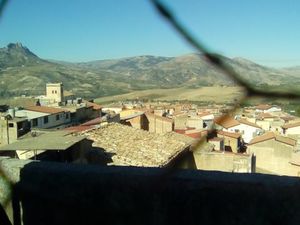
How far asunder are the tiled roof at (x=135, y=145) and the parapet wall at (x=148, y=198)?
33.0ft

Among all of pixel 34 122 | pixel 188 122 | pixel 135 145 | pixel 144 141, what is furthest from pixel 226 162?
pixel 34 122

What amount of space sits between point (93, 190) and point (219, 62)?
4.08 feet

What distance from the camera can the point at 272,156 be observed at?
22.4 meters

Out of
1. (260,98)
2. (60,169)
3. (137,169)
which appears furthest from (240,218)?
(260,98)

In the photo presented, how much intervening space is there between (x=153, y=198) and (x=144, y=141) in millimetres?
13936

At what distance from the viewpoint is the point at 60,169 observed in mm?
1754

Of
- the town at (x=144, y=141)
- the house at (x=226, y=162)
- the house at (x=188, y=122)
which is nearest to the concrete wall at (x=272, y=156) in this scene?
the town at (x=144, y=141)

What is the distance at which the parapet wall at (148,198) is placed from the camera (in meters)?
1.47

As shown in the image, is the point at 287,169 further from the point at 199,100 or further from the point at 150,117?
the point at 199,100

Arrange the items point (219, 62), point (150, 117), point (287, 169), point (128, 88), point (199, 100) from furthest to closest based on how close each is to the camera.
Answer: point (128, 88) → point (199, 100) → point (150, 117) → point (287, 169) → point (219, 62)

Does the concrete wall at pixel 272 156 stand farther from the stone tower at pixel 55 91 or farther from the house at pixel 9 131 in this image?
the stone tower at pixel 55 91

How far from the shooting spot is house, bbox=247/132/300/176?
21453mm

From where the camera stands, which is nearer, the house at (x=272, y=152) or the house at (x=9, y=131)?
the house at (x=9, y=131)

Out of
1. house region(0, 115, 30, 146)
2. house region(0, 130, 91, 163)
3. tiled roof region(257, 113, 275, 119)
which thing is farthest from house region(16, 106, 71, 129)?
tiled roof region(257, 113, 275, 119)
